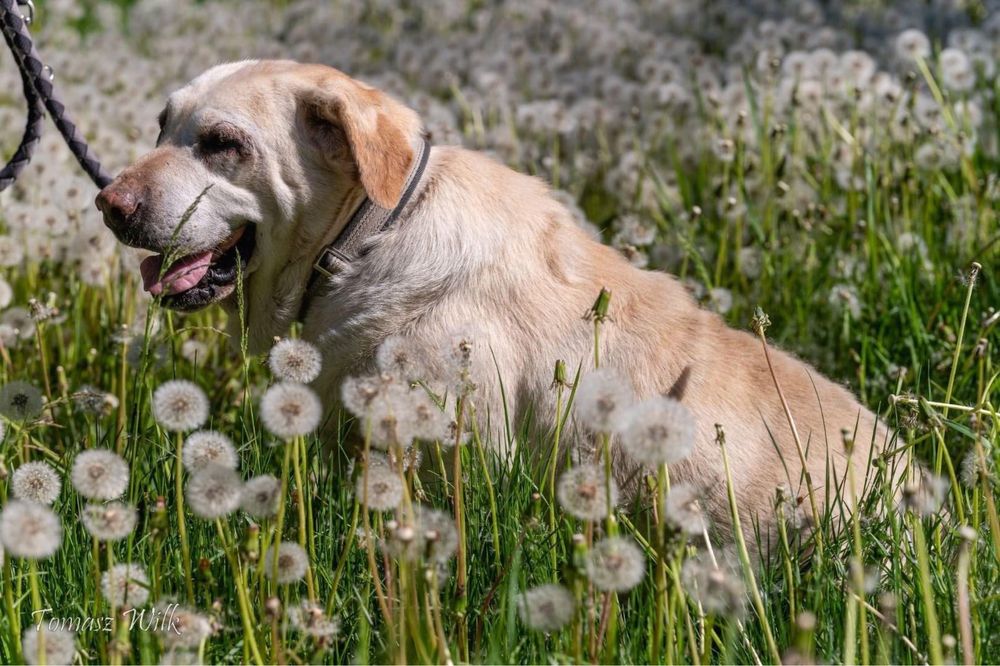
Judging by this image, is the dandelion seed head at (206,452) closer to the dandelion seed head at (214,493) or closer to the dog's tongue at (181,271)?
the dandelion seed head at (214,493)

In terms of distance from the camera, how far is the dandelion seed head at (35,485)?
8.06 feet

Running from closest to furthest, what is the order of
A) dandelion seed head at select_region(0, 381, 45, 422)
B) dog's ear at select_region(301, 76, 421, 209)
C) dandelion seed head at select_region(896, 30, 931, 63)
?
dandelion seed head at select_region(0, 381, 45, 422), dog's ear at select_region(301, 76, 421, 209), dandelion seed head at select_region(896, 30, 931, 63)

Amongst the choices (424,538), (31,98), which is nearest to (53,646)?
(424,538)

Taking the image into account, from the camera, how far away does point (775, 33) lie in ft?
24.8

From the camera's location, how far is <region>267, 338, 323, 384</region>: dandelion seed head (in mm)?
2445

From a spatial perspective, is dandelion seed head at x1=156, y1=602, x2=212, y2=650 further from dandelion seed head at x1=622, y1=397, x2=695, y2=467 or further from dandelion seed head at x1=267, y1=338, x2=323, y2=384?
dandelion seed head at x1=622, y1=397, x2=695, y2=467

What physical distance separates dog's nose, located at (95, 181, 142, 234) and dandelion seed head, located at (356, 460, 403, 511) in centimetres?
143

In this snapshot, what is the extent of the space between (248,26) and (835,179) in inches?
241

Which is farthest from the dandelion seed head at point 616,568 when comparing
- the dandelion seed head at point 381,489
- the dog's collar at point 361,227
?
the dog's collar at point 361,227

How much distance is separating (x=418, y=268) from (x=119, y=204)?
0.85m

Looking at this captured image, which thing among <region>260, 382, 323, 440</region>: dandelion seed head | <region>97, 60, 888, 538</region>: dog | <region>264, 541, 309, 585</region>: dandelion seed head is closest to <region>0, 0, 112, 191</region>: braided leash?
<region>97, 60, 888, 538</region>: dog

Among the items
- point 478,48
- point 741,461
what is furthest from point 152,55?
point 741,461

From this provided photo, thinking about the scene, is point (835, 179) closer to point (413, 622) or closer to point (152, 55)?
point (413, 622)
